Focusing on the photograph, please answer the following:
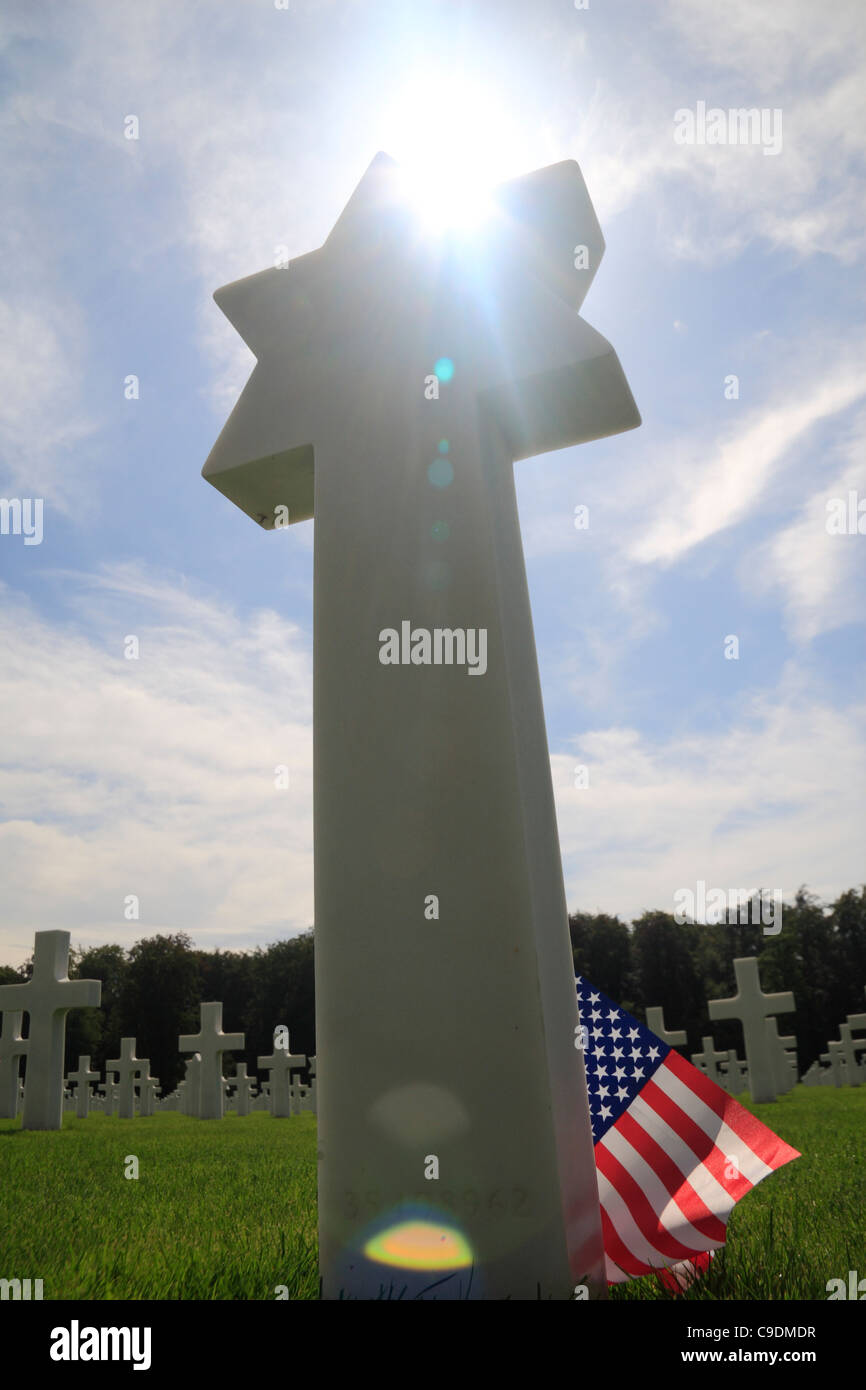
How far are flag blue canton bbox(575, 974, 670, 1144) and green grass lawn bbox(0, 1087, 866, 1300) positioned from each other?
0.72 m

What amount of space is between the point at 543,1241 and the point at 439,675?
6.18 feet

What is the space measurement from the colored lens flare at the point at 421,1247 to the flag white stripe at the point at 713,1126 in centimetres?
148

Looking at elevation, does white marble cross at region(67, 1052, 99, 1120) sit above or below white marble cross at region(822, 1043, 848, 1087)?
above

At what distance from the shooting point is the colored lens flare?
264 cm

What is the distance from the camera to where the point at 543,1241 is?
2.63 meters

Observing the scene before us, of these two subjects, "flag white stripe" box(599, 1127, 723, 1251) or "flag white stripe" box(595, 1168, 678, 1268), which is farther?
"flag white stripe" box(599, 1127, 723, 1251)

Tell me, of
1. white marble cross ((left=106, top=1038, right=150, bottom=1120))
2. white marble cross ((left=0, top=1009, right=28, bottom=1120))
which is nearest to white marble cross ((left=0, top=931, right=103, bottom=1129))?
white marble cross ((left=0, top=1009, right=28, bottom=1120))

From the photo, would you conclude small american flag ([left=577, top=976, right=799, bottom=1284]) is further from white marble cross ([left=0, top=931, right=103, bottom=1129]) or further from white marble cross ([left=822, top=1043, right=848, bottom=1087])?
white marble cross ([left=822, top=1043, right=848, bottom=1087])

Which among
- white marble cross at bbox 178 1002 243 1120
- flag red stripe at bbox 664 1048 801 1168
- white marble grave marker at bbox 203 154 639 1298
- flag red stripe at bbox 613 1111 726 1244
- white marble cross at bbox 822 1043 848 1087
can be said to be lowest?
white marble cross at bbox 822 1043 848 1087

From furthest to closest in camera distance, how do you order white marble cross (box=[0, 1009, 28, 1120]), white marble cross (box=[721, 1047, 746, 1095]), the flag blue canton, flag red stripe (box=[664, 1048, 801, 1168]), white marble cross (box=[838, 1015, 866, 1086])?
1. white marble cross (box=[838, 1015, 866, 1086])
2. white marble cross (box=[721, 1047, 746, 1095])
3. white marble cross (box=[0, 1009, 28, 1120])
4. the flag blue canton
5. flag red stripe (box=[664, 1048, 801, 1168])

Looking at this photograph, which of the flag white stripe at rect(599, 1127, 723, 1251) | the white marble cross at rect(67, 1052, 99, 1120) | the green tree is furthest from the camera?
the green tree

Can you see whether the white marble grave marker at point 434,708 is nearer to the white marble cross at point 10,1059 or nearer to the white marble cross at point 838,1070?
the white marble cross at point 10,1059
